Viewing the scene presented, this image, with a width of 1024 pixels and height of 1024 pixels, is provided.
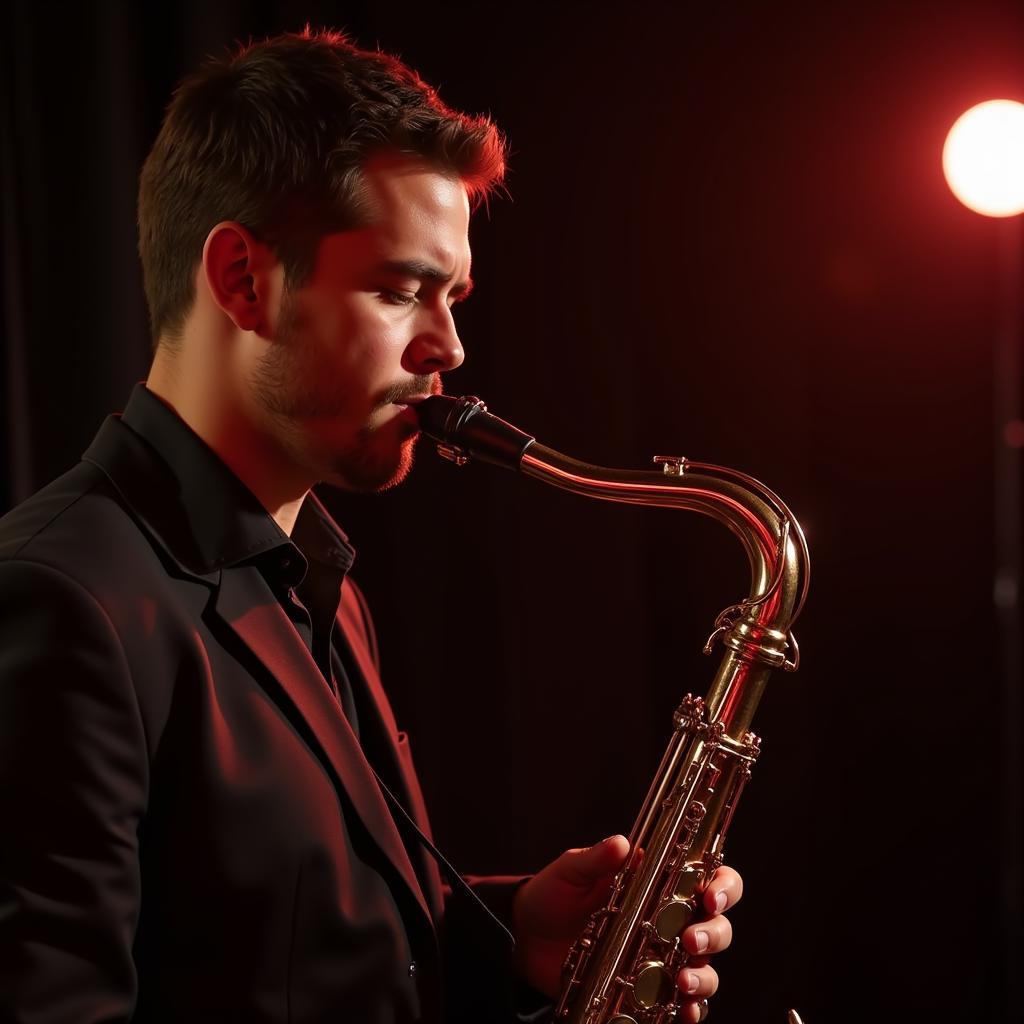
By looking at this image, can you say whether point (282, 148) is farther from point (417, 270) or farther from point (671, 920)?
point (671, 920)

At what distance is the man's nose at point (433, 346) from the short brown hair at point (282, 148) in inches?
6.9

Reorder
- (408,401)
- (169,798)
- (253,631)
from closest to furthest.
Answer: (169,798)
(253,631)
(408,401)

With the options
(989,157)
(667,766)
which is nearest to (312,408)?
(667,766)

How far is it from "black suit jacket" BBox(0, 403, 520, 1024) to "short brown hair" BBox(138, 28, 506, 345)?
33cm

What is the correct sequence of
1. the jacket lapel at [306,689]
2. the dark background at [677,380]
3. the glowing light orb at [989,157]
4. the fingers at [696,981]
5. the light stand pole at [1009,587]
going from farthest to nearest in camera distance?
the light stand pole at [1009,587]
the dark background at [677,380]
the glowing light orb at [989,157]
the fingers at [696,981]
the jacket lapel at [306,689]

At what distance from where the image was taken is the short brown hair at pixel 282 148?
150 centimetres

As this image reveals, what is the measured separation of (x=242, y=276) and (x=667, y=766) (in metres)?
0.97

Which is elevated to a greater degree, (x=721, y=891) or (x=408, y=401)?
(x=408, y=401)

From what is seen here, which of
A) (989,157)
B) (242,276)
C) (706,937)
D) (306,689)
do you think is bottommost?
(706,937)

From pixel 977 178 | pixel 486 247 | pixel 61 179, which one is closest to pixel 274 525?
pixel 61 179

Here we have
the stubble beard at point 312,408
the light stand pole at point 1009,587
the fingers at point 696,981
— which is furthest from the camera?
the light stand pole at point 1009,587

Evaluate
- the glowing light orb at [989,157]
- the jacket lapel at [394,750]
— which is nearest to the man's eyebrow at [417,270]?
the jacket lapel at [394,750]

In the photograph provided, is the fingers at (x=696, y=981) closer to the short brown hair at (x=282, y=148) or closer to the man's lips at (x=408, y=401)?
the man's lips at (x=408, y=401)

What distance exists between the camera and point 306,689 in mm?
1414
